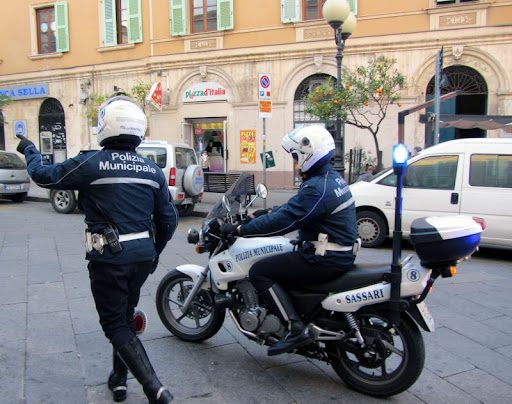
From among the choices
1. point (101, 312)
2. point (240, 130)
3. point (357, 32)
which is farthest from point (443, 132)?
point (101, 312)

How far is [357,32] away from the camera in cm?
1605

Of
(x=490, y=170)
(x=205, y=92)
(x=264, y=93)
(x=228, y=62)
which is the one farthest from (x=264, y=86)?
(x=205, y=92)

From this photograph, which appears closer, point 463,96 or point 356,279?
point 356,279

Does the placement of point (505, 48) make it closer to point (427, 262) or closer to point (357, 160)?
point (357, 160)

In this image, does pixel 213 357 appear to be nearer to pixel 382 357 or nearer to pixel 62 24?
pixel 382 357

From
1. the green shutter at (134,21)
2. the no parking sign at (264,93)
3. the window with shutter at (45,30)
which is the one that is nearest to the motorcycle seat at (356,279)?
the no parking sign at (264,93)

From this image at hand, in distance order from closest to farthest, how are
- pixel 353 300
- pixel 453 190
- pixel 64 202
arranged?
pixel 353 300
pixel 453 190
pixel 64 202

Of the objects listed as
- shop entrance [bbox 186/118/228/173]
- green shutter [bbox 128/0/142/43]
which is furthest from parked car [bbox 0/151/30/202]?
green shutter [bbox 128/0/142/43]

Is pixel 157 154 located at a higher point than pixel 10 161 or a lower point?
higher

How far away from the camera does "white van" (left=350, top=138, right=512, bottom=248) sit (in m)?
7.54

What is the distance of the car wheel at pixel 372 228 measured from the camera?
27.6 feet

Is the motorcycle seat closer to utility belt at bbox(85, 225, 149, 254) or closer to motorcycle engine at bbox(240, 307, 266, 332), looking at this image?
motorcycle engine at bbox(240, 307, 266, 332)

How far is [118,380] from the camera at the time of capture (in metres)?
3.20

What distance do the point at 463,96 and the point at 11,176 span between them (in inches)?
538
